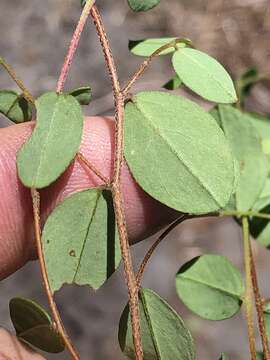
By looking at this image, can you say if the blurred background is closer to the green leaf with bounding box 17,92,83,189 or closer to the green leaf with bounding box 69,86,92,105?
the green leaf with bounding box 69,86,92,105

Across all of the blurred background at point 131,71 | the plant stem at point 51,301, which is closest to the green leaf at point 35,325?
the plant stem at point 51,301

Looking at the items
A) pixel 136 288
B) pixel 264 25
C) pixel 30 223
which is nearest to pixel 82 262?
pixel 136 288

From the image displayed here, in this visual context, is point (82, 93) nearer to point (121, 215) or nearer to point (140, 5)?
point (140, 5)

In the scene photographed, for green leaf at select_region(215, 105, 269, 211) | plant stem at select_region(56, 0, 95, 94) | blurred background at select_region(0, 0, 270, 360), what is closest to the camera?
plant stem at select_region(56, 0, 95, 94)

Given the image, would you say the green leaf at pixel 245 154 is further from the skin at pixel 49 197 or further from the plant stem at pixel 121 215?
the plant stem at pixel 121 215

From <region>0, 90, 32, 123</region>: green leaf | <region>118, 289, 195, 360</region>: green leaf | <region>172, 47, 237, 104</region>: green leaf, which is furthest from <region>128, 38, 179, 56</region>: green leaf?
<region>118, 289, 195, 360</region>: green leaf

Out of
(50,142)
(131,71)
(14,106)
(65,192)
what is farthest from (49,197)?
(131,71)
